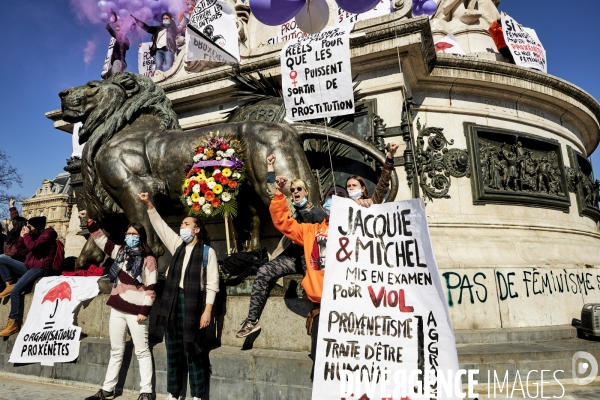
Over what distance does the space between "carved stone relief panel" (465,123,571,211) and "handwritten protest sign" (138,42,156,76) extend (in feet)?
39.7

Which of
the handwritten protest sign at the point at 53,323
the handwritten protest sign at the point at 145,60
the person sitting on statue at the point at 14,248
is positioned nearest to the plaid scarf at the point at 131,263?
the handwritten protest sign at the point at 53,323

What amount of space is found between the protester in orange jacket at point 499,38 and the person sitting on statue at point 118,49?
46.5 ft

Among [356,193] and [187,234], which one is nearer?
[356,193]

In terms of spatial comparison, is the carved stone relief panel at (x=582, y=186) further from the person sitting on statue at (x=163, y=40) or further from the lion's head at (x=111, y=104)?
the person sitting on statue at (x=163, y=40)

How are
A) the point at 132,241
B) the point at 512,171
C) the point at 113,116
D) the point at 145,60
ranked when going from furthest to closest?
the point at 145,60
the point at 512,171
the point at 113,116
the point at 132,241

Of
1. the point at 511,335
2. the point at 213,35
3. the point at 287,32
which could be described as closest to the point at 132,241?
the point at 511,335

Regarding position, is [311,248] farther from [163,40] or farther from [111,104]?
Answer: [163,40]

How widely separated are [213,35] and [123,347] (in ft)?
28.7

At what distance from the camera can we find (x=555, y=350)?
17.0ft

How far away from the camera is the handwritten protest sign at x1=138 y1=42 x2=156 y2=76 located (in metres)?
15.6

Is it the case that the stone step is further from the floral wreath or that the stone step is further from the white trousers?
the white trousers

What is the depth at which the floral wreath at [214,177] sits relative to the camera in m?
6.04

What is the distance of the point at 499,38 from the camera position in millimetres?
11461

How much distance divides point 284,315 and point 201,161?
8.86 ft
